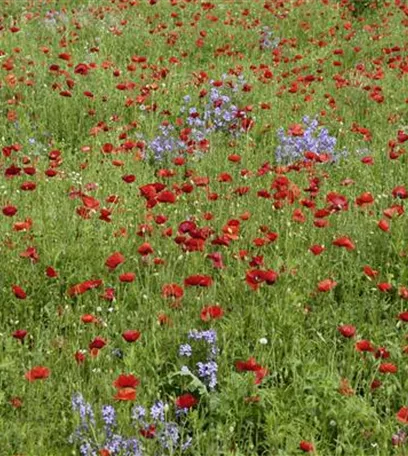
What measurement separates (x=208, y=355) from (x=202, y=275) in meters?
0.35

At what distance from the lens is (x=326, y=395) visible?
2.70 meters

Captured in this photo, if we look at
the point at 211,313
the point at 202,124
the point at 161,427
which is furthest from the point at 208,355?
the point at 202,124

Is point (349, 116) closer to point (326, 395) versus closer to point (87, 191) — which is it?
point (87, 191)

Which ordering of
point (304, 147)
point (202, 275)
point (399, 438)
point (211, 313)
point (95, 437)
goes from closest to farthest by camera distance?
point (95, 437), point (399, 438), point (211, 313), point (202, 275), point (304, 147)

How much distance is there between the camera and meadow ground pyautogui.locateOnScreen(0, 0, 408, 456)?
263 centimetres

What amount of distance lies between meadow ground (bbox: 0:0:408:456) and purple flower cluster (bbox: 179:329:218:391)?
12 millimetres

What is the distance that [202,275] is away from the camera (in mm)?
3057

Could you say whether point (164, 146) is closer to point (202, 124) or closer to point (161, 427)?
point (202, 124)

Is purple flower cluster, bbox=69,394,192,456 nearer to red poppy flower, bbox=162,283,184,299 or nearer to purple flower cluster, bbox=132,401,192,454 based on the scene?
purple flower cluster, bbox=132,401,192,454

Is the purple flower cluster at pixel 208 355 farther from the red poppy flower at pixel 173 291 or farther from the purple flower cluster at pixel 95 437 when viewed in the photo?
the purple flower cluster at pixel 95 437

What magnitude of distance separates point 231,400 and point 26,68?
5.15m

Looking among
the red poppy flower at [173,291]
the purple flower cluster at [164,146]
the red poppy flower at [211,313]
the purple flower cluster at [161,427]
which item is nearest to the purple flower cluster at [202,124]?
the purple flower cluster at [164,146]

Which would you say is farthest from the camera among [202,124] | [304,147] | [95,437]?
[202,124]

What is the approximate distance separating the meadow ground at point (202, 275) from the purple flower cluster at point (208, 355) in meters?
0.01
